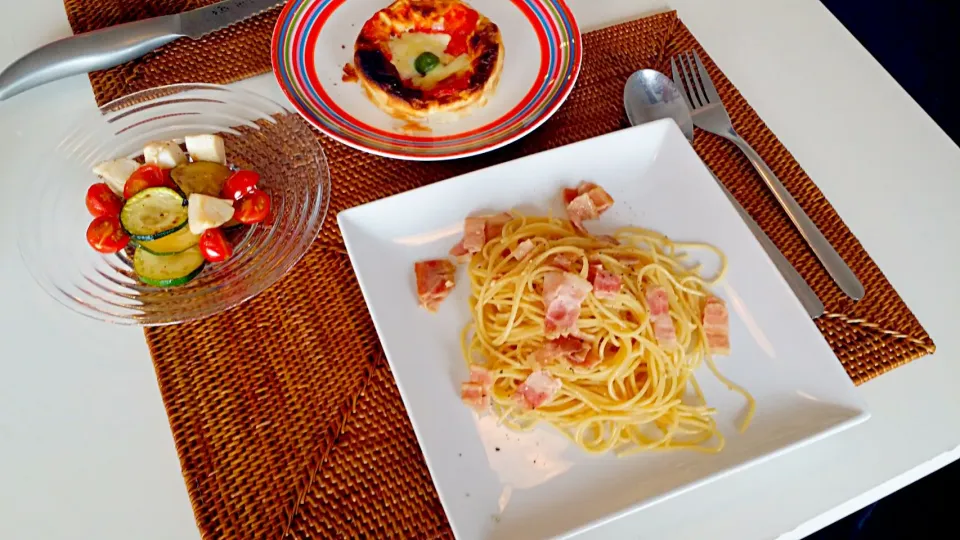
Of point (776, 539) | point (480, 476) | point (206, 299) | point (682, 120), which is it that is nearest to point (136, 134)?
point (206, 299)

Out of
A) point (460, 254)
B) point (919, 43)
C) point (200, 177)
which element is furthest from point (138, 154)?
point (919, 43)

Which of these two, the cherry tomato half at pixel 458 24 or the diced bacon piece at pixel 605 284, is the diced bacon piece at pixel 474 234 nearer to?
the diced bacon piece at pixel 605 284

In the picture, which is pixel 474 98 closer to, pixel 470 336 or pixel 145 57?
pixel 470 336

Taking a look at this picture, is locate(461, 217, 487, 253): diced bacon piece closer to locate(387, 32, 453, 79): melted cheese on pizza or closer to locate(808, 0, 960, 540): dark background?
locate(387, 32, 453, 79): melted cheese on pizza

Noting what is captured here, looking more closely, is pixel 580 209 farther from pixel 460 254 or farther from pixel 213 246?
pixel 213 246

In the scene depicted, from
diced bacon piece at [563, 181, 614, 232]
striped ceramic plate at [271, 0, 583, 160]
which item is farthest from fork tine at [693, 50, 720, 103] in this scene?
diced bacon piece at [563, 181, 614, 232]

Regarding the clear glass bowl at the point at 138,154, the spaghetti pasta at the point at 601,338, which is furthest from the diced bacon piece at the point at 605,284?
the clear glass bowl at the point at 138,154
